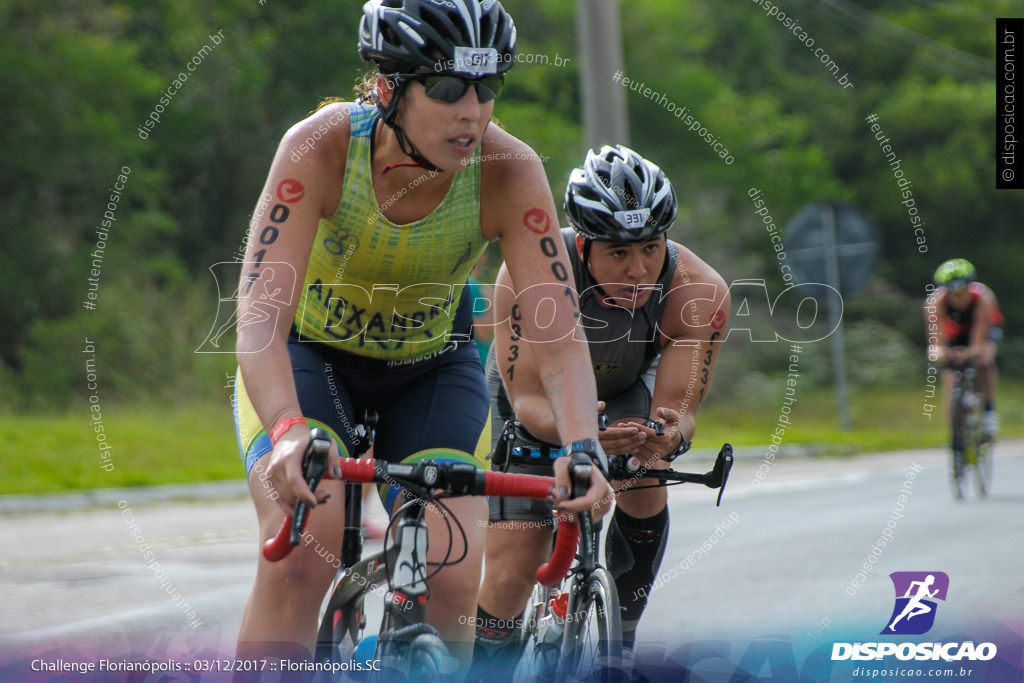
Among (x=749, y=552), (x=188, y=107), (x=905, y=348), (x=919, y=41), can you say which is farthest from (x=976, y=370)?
(x=919, y=41)

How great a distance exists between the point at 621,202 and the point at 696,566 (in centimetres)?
442

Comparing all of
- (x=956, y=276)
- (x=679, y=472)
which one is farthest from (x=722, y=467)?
(x=956, y=276)

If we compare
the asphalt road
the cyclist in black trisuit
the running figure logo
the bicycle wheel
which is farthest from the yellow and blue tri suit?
the running figure logo

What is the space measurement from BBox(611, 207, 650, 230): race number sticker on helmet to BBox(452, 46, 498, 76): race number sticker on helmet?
118 cm

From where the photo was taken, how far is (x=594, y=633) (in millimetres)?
3258

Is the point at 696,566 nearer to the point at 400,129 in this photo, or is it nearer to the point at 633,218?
the point at 633,218

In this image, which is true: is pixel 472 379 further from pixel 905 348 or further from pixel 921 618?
pixel 905 348

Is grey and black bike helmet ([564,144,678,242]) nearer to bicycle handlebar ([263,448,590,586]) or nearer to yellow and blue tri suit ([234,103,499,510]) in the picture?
yellow and blue tri suit ([234,103,499,510])

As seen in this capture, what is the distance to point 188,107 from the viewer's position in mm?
19719

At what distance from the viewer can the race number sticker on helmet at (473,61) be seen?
280cm

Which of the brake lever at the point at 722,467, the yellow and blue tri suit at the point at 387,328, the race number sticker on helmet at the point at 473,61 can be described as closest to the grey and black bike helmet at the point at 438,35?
the race number sticker on helmet at the point at 473,61

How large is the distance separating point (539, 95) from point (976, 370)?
13555 mm

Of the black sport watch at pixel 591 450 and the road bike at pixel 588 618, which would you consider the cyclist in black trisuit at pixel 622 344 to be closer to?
the road bike at pixel 588 618

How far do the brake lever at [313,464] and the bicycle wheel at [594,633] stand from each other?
94 centimetres
